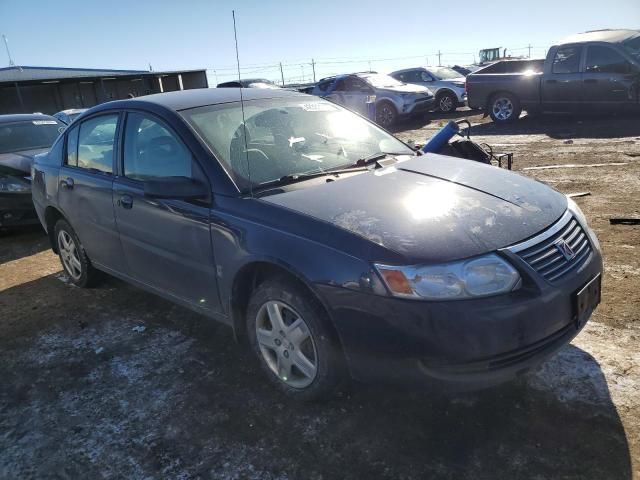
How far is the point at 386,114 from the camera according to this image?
14977 millimetres

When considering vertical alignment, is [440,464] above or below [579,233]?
below

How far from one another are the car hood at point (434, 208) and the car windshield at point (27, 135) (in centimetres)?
607

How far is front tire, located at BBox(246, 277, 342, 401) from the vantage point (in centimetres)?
255

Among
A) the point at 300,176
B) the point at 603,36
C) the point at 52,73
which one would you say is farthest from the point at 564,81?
the point at 52,73

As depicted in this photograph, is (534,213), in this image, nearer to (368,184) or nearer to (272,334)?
(368,184)

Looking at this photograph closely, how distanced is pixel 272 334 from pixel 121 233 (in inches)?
61.2

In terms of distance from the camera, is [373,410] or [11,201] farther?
[11,201]

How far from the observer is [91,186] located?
3971 mm

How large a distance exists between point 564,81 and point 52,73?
2632 centimetres

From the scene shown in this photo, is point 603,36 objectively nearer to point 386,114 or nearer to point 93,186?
point 386,114

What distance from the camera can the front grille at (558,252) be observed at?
239 centimetres

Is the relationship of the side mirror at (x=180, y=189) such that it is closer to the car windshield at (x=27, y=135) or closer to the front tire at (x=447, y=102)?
the car windshield at (x=27, y=135)

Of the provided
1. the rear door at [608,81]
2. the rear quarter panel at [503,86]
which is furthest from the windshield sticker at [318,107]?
the rear quarter panel at [503,86]

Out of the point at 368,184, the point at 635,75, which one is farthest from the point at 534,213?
the point at 635,75
